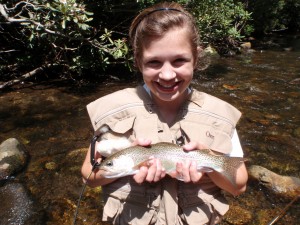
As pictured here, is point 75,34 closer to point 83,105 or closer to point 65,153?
point 83,105

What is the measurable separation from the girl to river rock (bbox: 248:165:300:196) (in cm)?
271

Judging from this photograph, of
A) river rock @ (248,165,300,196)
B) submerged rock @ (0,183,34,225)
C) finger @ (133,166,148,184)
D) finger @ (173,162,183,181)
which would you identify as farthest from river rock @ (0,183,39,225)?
river rock @ (248,165,300,196)

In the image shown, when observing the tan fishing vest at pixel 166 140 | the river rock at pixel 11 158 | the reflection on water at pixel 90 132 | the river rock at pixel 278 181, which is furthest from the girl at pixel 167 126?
the river rock at pixel 11 158

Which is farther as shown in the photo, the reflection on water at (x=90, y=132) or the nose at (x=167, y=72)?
the reflection on water at (x=90, y=132)

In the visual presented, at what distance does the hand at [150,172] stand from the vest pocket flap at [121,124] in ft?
0.83

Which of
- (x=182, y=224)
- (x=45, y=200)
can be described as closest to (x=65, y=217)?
(x=45, y=200)

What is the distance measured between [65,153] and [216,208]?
13.0 feet

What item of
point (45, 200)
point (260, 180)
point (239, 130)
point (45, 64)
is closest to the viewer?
point (45, 200)

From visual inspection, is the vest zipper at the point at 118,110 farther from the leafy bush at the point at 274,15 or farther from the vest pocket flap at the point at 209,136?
the leafy bush at the point at 274,15

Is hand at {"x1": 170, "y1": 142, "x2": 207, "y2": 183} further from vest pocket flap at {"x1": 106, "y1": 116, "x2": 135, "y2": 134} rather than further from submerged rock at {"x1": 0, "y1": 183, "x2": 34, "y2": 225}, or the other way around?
submerged rock at {"x1": 0, "y1": 183, "x2": 34, "y2": 225}

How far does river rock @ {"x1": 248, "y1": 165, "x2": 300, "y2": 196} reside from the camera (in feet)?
15.6

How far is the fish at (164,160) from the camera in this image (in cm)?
218

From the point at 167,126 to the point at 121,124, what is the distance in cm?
34

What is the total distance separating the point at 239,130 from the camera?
22.3 feet
